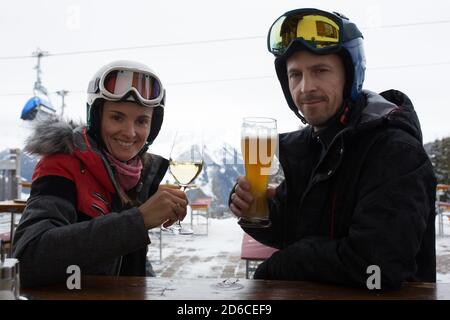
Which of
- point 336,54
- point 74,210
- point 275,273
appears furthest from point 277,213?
point 74,210

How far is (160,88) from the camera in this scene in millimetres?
1858

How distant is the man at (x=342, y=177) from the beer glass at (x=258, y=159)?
55 mm

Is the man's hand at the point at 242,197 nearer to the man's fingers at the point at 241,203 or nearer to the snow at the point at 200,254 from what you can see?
the man's fingers at the point at 241,203

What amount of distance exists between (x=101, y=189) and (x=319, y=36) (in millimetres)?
1124

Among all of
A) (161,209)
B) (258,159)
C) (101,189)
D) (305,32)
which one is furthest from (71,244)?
(305,32)

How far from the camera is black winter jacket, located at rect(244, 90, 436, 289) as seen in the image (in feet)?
3.98

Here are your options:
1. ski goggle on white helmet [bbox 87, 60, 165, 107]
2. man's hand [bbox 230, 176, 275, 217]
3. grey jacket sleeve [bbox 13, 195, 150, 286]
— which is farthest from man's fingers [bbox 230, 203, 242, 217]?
ski goggle on white helmet [bbox 87, 60, 165, 107]

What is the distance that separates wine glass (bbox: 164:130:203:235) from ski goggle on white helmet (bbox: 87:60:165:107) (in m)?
0.24

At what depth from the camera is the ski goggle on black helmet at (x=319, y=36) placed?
1.64 metres

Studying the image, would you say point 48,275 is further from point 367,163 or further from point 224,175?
point 224,175

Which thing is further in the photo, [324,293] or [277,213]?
[277,213]

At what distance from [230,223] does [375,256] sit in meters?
9.82

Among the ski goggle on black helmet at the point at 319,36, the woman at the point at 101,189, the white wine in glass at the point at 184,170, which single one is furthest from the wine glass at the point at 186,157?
the ski goggle on black helmet at the point at 319,36

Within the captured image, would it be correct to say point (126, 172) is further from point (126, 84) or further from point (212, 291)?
point (212, 291)
